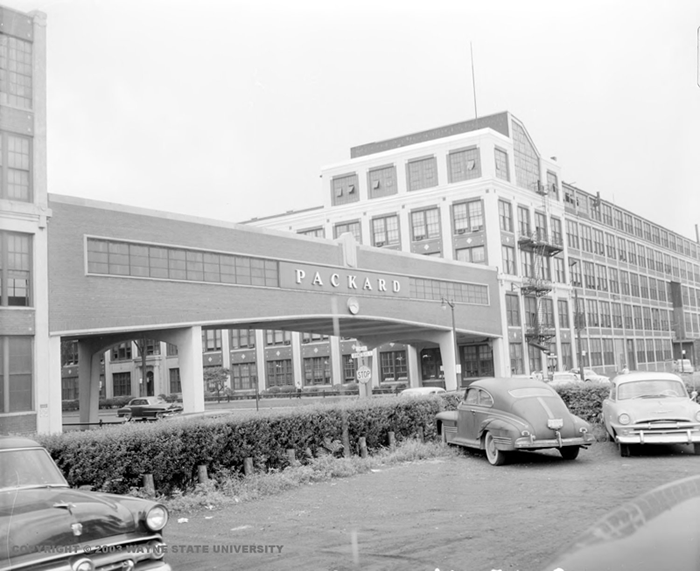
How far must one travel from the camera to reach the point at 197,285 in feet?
109

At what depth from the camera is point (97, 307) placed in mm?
28766

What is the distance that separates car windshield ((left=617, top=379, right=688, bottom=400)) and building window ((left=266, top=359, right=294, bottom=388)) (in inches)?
1996

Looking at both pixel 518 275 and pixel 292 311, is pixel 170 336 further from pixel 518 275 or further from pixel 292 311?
pixel 518 275

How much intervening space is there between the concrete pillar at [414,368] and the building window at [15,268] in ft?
122

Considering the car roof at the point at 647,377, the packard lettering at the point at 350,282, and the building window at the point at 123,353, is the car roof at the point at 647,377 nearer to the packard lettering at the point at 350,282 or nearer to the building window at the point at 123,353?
the packard lettering at the point at 350,282

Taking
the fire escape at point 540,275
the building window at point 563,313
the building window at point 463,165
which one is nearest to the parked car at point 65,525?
the building window at point 463,165

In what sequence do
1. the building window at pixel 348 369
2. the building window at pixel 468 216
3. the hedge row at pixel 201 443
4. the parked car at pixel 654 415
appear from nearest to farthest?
the hedge row at pixel 201 443 < the parked car at pixel 654 415 < the building window at pixel 468 216 < the building window at pixel 348 369

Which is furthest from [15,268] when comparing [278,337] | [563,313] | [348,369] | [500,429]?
[563,313]

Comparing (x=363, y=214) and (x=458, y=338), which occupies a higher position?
(x=363, y=214)

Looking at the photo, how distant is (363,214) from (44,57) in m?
38.8

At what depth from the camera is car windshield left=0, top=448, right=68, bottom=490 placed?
6.10 meters

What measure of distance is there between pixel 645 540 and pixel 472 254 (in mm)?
55806

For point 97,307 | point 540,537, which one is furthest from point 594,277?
point 540,537

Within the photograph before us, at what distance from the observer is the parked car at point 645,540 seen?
105 inches
